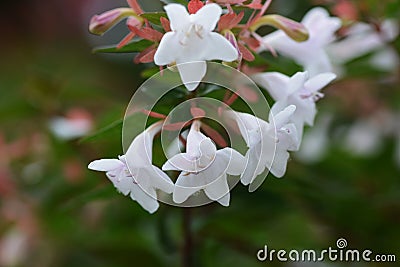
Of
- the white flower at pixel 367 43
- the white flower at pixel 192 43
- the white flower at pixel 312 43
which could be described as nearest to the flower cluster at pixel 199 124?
the white flower at pixel 192 43

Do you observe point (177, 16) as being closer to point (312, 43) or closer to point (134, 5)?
point (134, 5)

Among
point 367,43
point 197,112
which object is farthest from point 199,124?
point 367,43

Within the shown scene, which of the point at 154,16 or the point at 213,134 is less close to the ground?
the point at 154,16

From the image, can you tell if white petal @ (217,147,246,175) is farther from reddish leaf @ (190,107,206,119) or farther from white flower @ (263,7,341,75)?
white flower @ (263,7,341,75)

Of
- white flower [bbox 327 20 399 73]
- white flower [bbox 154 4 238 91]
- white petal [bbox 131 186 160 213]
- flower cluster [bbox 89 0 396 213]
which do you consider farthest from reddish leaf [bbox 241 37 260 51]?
white flower [bbox 327 20 399 73]

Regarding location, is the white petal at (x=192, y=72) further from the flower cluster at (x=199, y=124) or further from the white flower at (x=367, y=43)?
the white flower at (x=367, y=43)

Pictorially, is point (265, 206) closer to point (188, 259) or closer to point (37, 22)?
point (188, 259)
